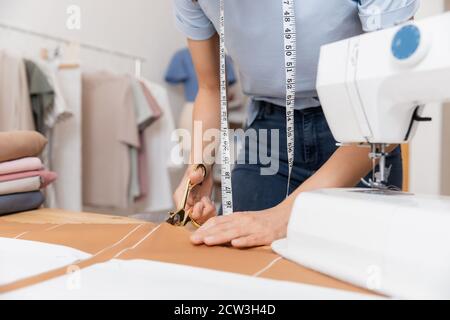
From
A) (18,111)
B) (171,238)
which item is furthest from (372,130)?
(18,111)

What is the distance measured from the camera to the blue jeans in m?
1.08

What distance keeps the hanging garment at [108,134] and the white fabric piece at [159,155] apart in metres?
0.18

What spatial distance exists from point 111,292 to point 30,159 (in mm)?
781

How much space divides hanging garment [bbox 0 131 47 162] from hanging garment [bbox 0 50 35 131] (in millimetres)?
884

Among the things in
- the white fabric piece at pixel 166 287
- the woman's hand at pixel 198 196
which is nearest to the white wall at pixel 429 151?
the woman's hand at pixel 198 196

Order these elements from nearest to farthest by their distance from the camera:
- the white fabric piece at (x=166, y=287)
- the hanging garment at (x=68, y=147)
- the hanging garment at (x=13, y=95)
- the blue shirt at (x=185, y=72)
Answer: the white fabric piece at (x=166, y=287) → the hanging garment at (x=13, y=95) → the hanging garment at (x=68, y=147) → the blue shirt at (x=185, y=72)

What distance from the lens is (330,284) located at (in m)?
0.59

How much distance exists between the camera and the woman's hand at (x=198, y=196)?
3.14 feet

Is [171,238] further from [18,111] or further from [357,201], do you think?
[18,111]

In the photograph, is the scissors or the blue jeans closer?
the scissors

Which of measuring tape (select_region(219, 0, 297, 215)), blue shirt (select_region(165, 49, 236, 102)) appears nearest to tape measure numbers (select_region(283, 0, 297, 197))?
measuring tape (select_region(219, 0, 297, 215))

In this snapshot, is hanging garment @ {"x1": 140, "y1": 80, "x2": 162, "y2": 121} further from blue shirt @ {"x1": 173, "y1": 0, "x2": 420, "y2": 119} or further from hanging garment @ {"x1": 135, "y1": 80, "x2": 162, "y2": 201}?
blue shirt @ {"x1": 173, "y1": 0, "x2": 420, "y2": 119}

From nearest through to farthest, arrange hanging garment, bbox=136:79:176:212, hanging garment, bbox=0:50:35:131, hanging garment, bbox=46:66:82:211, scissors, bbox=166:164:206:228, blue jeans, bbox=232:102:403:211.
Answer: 1. scissors, bbox=166:164:206:228
2. blue jeans, bbox=232:102:403:211
3. hanging garment, bbox=0:50:35:131
4. hanging garment, bbox=46:66:82:211
5. hanging garment, bbox=136:79:176:212

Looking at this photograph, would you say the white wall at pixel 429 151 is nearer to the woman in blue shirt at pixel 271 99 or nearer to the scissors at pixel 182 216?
the woman in blue shirt at pixel 271 99
